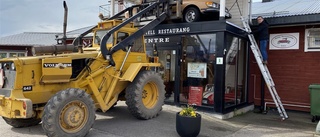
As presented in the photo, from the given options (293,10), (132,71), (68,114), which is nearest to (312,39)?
(293,10)

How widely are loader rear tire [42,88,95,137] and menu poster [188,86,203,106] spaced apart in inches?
169

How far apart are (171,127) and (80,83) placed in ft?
8.40

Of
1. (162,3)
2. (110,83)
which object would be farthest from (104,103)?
(162,3)

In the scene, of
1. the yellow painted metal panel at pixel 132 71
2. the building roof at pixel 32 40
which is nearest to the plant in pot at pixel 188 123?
the yellow painted metal panel at pixel 132 71

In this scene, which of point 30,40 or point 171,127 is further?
point 30,40

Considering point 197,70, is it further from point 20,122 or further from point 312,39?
point 20,122

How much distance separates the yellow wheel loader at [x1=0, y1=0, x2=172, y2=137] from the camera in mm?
5418

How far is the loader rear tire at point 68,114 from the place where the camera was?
5.16 metres

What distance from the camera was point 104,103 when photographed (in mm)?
6641

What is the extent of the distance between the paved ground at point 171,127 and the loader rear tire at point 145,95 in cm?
27

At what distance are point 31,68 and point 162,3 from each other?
5.23 m

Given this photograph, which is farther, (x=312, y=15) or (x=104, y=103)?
(x=312, y=15)

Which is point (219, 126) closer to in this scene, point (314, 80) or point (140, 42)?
point (140, 42)

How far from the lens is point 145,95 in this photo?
7797 mm
